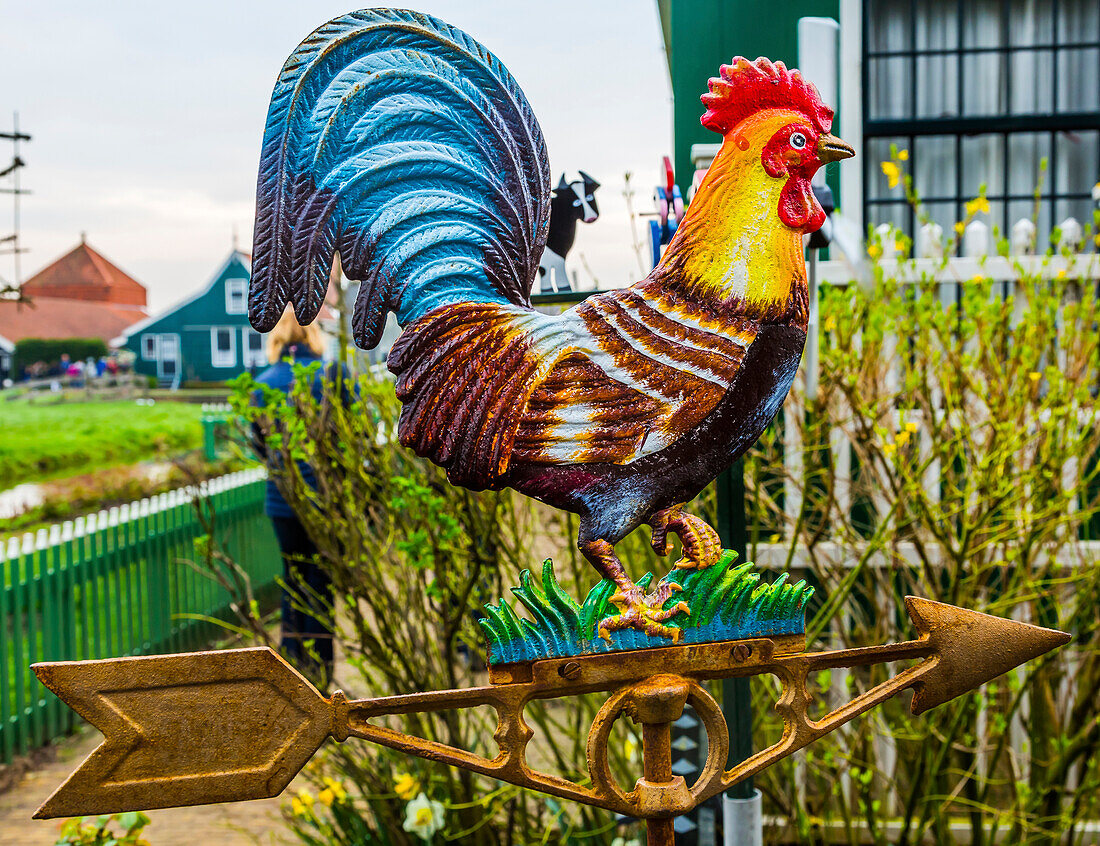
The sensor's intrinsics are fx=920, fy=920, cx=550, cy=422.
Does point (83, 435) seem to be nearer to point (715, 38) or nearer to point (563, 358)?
point (715, 38)

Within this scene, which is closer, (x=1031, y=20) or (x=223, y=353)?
(x=1031, y=20)

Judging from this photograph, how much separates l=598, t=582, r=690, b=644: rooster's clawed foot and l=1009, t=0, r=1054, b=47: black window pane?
12.6 ft

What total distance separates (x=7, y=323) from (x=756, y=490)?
12345 millimetres

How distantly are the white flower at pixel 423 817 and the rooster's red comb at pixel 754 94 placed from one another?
6.36ft

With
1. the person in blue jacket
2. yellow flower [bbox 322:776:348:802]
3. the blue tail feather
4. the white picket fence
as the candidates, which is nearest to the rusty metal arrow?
the blue tail feather

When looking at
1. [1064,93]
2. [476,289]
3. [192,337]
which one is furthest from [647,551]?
[192,337]

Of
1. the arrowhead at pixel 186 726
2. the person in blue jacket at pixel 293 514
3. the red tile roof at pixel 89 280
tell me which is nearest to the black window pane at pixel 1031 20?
the person in blue jacket at pixel 293 514

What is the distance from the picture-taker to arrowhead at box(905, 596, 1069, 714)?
1355 millimetres

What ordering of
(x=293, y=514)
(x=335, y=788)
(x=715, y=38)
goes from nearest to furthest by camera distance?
(x=335, y=788) < (x=715, y=38) < (x=293, y=514)

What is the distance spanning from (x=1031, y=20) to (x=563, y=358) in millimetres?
3829

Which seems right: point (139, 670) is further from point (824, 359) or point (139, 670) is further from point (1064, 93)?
point (1064, 93)

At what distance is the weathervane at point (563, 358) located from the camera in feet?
4.01

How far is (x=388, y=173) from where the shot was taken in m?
1.28

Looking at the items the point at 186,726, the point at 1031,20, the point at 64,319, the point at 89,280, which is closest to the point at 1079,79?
the point at 1031,20
